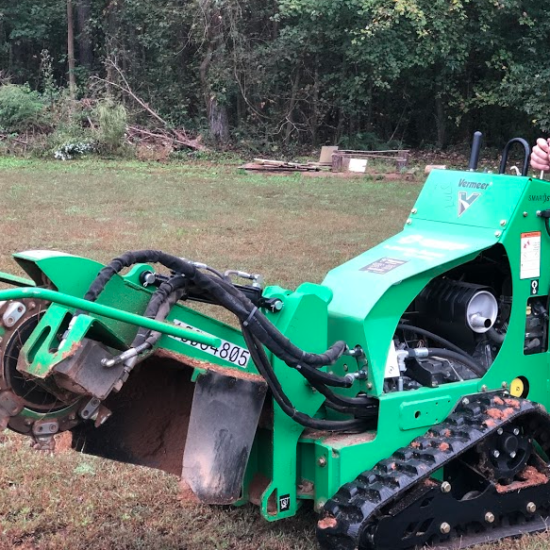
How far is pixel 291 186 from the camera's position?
16.4 metres

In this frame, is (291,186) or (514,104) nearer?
(291,186)

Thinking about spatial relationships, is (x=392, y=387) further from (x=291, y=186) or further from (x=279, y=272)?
(x=291, y=186)

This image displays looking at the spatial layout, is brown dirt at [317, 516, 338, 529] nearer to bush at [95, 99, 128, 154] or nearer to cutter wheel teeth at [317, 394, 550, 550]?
cutter wheel teeth at [317, 394, 550, 550]

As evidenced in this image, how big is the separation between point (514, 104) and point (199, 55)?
31.9ft

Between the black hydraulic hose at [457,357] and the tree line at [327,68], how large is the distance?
62.4ft

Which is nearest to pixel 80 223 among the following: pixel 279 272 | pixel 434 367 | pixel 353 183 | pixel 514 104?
pixel 279 272

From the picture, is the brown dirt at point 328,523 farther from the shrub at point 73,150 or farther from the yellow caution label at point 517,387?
the shrub at point 73,150

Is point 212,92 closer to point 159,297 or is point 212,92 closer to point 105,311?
point 159,297

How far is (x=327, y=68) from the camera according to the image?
25562 mm

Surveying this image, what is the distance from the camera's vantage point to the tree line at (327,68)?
22812mm

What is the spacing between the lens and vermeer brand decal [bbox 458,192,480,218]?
379 cm

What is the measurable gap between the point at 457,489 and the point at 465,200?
130 centimetres

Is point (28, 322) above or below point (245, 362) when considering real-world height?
above

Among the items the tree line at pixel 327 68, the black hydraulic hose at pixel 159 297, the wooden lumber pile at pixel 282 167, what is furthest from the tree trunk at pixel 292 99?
the black hydraulic hose at pixel 159 297
